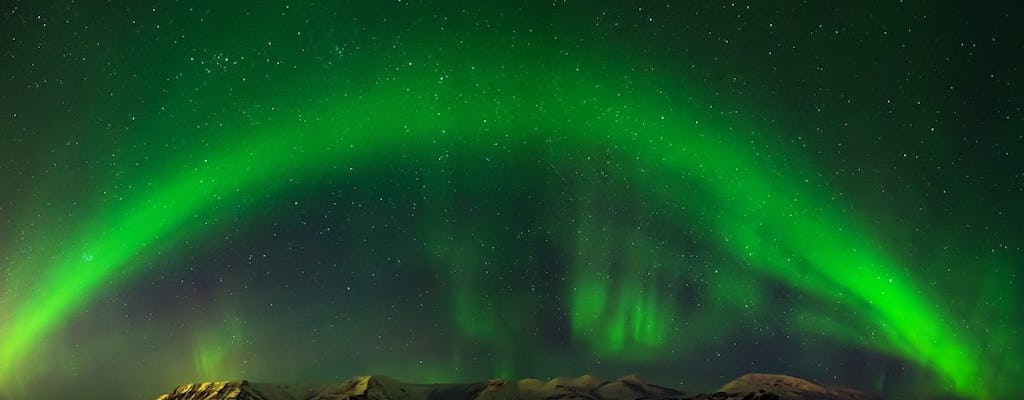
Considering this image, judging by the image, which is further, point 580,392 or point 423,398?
point 423,398

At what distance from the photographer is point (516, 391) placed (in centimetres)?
2705

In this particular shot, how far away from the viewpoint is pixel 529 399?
32.6 meters

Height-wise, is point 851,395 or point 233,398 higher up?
point 851,395

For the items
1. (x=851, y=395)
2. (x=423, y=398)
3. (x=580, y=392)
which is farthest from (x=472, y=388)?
(x=851, y=395)

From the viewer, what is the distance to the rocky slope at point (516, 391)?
30.3 metres

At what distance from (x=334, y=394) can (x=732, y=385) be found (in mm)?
24699

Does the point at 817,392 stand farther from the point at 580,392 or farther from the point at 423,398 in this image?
the point at 423,398

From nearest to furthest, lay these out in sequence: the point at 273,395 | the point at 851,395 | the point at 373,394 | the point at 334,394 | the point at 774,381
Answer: the point at 851,395
the point at 774,381
the point at 273,395
the point at 334,394
the point at 373,394

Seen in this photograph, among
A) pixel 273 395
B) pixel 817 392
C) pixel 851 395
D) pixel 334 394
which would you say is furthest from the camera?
pixel 334 394

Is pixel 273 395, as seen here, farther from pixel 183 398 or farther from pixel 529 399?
pixel 529 399

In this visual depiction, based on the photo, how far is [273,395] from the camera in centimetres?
4031

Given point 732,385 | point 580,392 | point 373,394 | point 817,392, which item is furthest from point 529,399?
point 732,385

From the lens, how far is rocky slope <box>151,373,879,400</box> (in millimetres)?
30344

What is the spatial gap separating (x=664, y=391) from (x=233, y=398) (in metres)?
23.1
